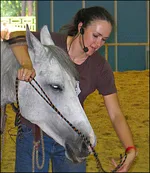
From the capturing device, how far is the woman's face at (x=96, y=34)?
1742mm

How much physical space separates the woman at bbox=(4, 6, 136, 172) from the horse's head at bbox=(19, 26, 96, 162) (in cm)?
23

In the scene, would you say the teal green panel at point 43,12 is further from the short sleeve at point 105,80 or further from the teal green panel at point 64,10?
the short sleeve at point 105,80

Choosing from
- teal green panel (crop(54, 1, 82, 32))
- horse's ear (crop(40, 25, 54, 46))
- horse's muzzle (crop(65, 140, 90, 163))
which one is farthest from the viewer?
teal green panel (crop(54, 1, 82, 32))

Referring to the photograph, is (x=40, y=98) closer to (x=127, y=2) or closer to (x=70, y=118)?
(x=70, y=118)

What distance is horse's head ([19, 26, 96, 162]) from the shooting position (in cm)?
149

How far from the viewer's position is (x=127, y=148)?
1.84 metres

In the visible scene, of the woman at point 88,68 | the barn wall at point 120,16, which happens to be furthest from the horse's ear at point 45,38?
the barn wall at point 120,16

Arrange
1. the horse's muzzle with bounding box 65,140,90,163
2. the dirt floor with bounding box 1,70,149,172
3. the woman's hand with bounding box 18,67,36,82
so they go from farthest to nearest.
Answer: the dirt floor with bounding box 1,70,149,172, the horse's muzzle with bounding box 65,140,90,163, the woman's hand with bounding box 18,67,36,82

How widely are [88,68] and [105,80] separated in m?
0.11

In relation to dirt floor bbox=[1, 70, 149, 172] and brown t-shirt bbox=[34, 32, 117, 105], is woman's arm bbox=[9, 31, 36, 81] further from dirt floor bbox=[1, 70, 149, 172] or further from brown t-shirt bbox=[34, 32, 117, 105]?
dirt floor bbox=[1, 70, 149, 172]

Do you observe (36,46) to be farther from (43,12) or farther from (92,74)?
(43,12)

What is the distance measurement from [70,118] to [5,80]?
12.2 inches

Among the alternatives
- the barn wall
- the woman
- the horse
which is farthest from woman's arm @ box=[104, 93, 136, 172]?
the barn wall

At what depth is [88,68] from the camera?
183cm
